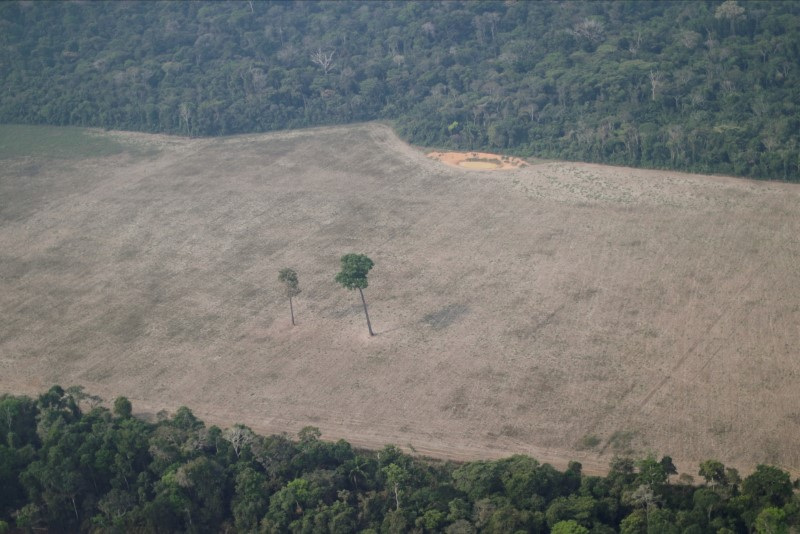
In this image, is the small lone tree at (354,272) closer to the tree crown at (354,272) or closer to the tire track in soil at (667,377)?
the tree crown at (354,272)

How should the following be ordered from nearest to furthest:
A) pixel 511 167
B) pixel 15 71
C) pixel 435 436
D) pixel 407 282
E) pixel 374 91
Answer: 1. pixel 435 436
2. pixel 407 282
3. pixel 511 167
4. pixel 374 91
5. pixel 15 71

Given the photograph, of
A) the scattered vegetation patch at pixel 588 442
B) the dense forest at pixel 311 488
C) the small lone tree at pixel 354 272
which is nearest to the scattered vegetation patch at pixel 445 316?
the small lone tree at pixel 354 272

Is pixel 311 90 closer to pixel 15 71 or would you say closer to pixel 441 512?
pixel 15 71

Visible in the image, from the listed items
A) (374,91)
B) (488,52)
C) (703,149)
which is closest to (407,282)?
(703,149)

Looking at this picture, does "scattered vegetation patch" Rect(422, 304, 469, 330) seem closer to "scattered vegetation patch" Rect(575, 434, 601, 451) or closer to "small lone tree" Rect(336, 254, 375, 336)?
"small lone tree" Rect(336, 254, 375, 336)

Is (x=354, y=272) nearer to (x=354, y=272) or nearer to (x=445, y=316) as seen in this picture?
(x=354, y=272)

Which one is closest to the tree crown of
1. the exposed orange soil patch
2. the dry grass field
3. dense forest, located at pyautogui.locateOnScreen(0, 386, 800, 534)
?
the dry grass field
